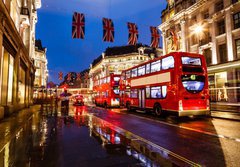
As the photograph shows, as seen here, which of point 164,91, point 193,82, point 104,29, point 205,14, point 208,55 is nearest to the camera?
point 193,82

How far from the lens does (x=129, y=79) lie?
20438 millimetres

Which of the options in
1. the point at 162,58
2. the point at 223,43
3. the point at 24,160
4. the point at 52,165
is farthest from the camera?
the point at 223,43

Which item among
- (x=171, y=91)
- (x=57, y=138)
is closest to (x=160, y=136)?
(x=57, y=138)

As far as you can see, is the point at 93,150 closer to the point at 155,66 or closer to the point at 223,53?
the point at 155,66

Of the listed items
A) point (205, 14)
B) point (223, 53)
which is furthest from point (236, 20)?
point (205, 14)

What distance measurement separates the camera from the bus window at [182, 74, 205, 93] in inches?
507

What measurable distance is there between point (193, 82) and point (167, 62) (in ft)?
7.48

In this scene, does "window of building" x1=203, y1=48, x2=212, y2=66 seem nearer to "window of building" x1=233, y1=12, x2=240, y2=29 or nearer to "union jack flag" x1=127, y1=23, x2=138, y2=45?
"window of building" x1=233, y1=12, x2=240, y2=29

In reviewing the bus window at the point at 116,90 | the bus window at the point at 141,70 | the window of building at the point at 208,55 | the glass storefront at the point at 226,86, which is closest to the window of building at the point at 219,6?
the window of building at the point at 208,55

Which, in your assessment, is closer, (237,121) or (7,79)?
(237,121)

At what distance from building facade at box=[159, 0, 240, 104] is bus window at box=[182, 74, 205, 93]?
535 cm

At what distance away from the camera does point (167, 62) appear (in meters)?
13.8

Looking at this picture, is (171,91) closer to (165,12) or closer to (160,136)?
(160,136)

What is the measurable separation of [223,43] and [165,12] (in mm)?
17620
